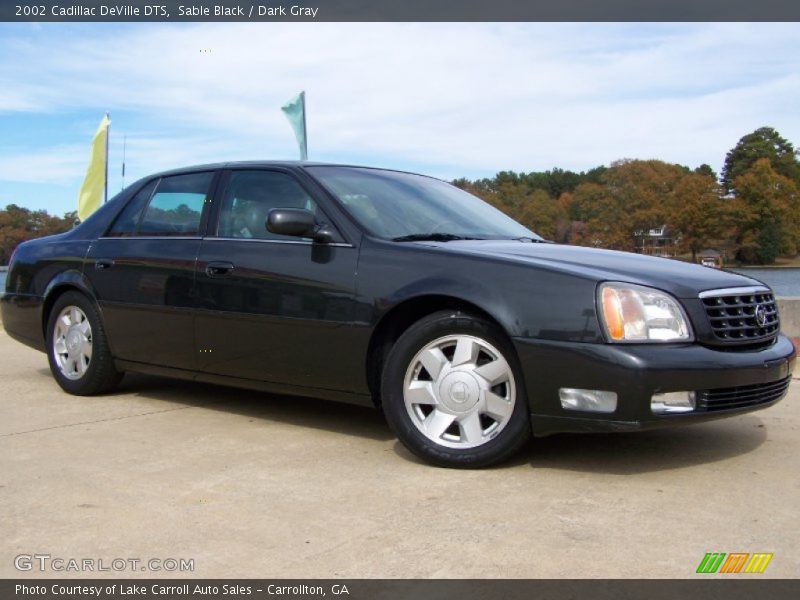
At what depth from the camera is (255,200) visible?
5.02m

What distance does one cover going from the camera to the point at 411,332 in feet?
13.4

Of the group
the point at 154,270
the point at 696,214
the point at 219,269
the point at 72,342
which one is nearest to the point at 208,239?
the point at 219,269

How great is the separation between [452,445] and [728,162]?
58242mm

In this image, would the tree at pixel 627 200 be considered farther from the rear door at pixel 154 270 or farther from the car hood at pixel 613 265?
the car hood at pixel 613 265

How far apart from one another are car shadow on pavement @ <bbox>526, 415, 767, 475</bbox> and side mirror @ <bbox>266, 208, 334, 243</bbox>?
4.98ft

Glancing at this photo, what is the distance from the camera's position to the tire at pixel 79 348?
5.70 m

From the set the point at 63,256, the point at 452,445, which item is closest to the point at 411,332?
the point at 452,445

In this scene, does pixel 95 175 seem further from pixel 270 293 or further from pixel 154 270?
pixel 270 293

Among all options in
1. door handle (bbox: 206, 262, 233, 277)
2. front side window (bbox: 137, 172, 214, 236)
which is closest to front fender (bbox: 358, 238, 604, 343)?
door handle (bbox: 206, 262, 233, 277)

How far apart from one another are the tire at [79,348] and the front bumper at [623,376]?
3.12 m

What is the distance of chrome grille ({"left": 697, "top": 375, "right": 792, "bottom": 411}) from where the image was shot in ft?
12.3

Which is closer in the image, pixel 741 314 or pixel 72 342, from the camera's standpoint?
pixel 741 314

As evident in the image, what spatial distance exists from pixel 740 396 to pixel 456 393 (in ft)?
4.13
